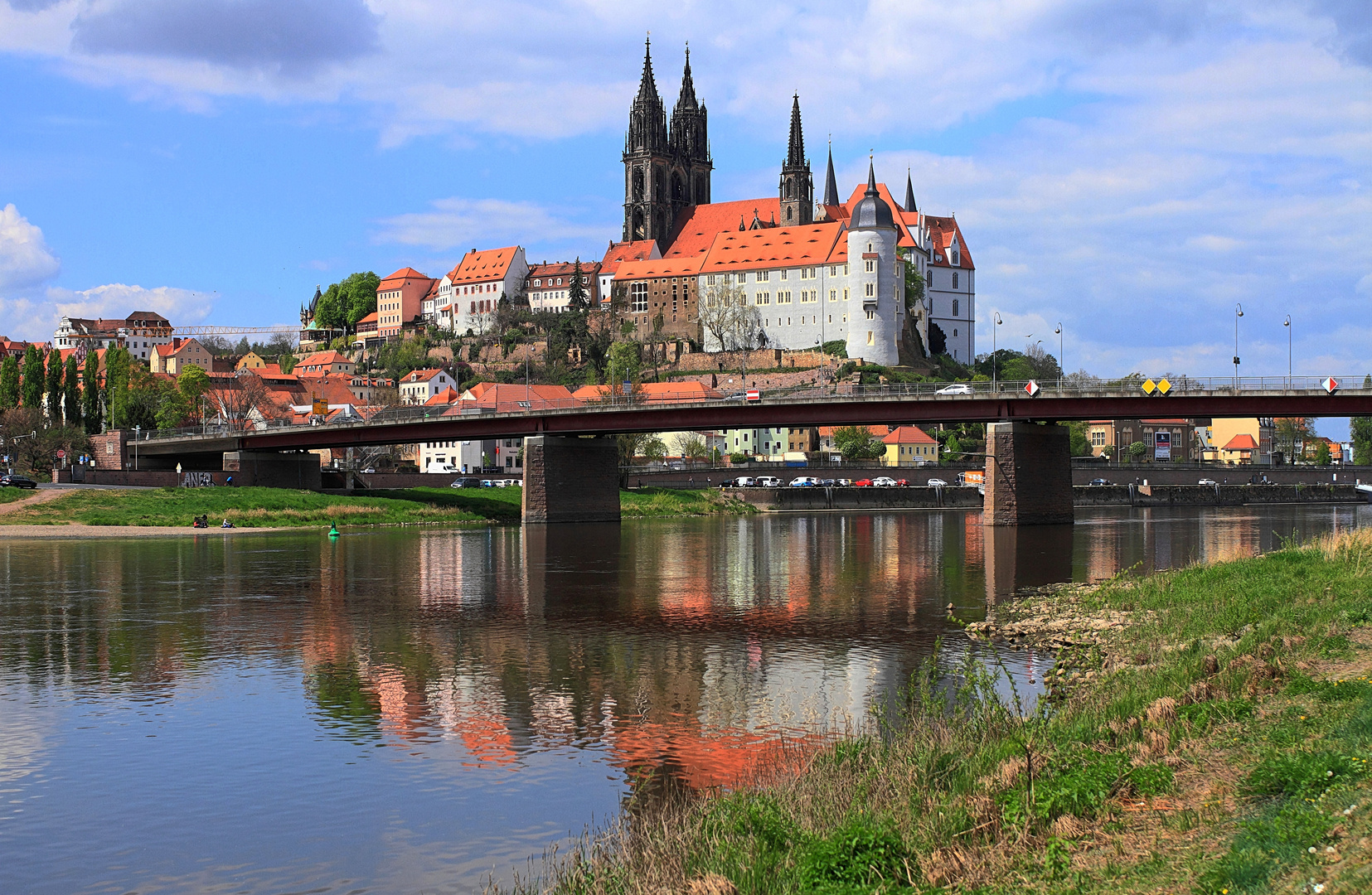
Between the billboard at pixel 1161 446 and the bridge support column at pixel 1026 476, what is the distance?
108812mm

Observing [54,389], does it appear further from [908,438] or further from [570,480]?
[908,438]

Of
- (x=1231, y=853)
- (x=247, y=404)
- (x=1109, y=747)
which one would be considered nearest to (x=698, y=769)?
(x=1109, y=747)

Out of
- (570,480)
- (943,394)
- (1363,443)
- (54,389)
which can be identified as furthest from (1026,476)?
(1363,443)

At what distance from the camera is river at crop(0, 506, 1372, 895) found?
49.9ft

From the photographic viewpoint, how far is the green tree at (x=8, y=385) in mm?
139750

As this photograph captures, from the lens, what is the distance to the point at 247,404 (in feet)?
546

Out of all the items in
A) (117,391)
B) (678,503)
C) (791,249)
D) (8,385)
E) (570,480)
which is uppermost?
(791,249)

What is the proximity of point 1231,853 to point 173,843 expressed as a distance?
37.1ft

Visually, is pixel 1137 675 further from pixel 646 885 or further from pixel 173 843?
pixel 173 843

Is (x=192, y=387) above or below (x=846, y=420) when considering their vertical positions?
above

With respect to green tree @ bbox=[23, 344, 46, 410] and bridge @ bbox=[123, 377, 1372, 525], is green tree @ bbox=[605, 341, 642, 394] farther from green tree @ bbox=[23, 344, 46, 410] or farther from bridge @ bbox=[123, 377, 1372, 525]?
bridge @ bbox=[123, 377, 1372, 525]

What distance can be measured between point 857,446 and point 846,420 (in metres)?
80.5

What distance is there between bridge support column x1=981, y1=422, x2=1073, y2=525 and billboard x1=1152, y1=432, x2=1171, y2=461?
10881 centimetres

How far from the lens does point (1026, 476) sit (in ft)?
252
